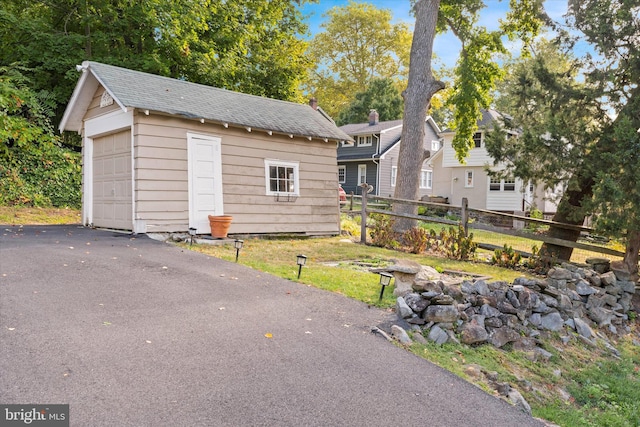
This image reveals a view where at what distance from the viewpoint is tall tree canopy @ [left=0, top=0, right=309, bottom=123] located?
606 inches

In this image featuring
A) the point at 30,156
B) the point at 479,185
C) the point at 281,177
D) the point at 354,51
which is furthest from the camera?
the point at 354,51

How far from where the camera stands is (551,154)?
26.4 feet

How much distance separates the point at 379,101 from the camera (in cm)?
3838

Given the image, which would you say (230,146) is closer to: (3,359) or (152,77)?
(152,77)

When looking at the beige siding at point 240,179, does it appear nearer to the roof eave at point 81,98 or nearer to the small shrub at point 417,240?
the roof eave at point 81,98

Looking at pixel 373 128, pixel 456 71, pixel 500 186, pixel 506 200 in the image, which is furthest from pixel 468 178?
pixel 456 71

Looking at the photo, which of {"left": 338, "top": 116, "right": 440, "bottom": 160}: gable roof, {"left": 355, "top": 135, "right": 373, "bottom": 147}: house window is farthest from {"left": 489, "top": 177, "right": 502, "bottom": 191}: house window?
{"left": 355, "top": 135, "right": 373, "bottom": 147}: house window

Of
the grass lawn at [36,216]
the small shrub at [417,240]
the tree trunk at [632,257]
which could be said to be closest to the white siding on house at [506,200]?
the small shrub at [417,240]

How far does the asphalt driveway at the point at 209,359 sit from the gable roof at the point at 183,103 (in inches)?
191

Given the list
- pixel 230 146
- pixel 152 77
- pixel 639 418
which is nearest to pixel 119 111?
pixel 152 77

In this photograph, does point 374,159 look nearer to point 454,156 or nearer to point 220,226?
point 454,156

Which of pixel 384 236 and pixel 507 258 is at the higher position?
pixel 384 236

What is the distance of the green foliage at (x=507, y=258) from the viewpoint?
31.6 ft

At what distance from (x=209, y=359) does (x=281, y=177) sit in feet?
27.6
